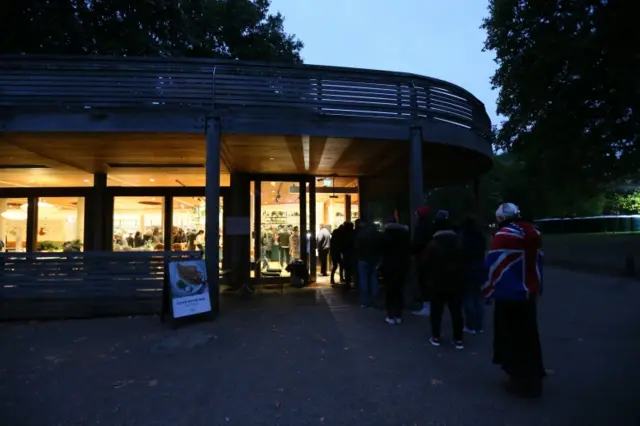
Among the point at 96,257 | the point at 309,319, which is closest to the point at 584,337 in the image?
the point at 309,319

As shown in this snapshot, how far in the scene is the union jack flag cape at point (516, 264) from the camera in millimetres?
4449

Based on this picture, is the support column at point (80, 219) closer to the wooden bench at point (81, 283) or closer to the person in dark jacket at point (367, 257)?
the wooden bench at point (81, 283)

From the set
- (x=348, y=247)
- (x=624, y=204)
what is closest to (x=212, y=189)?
(x=348, y=247)

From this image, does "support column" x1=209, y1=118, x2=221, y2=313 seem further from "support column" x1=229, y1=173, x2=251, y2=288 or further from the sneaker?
"support column" x1=229, y1=173, x2=251, y2=288

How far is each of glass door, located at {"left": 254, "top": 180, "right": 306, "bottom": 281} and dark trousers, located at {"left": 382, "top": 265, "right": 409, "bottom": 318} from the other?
5.40m

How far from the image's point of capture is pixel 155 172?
12.6 m

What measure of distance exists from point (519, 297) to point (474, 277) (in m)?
2.46

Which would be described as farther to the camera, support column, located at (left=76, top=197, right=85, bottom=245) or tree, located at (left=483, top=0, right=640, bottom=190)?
tree, located at (left=483, top=0, right=640, bottom=190)

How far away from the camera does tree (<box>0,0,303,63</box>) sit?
1459 cm

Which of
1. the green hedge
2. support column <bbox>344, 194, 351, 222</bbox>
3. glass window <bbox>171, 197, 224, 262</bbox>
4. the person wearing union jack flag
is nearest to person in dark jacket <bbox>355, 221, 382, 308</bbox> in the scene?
the person wearing union jack flag

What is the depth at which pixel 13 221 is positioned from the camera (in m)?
14.1

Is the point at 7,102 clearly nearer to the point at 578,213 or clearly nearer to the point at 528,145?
the point at 528,145

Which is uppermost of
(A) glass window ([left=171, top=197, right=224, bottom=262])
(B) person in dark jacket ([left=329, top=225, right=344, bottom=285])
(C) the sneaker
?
(A) glass window ([left=171, top=197, right=224, bottom=262])

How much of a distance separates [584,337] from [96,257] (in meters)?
7.62
